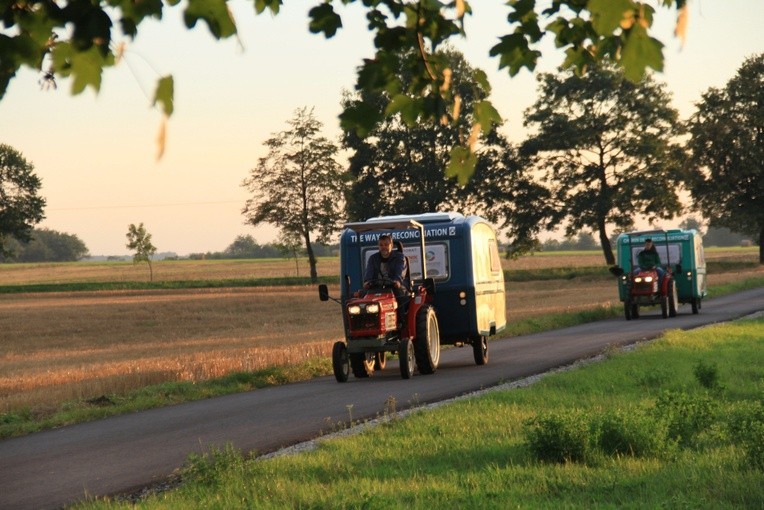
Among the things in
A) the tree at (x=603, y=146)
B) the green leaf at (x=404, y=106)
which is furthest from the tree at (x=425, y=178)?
the green leaf at (x=404, y=106)

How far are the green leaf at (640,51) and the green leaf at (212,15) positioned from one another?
49.2 inches

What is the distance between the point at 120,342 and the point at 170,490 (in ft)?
110

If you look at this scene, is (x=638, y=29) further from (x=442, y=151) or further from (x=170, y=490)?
(x=442, y=151)

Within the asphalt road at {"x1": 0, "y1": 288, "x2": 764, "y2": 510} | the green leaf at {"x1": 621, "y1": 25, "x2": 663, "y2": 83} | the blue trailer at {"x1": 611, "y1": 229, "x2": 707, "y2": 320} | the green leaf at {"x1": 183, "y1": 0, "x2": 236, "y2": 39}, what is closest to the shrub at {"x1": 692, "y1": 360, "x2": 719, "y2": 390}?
the asphalt road at {"x1": 0, "y1": 288, "x2": 764, "y2": 510}

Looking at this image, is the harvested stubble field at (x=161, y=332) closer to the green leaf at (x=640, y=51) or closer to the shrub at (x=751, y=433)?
the shrub at (x=751, y=433)

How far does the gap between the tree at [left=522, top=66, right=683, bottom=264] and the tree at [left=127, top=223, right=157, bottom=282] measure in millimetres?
46759

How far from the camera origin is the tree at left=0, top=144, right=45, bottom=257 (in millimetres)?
83812

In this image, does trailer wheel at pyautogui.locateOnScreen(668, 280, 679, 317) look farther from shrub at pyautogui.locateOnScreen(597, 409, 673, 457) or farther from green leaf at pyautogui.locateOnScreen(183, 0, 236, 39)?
green leaf at pyautogui.locateOnScreen(183, 0, 236, 39)

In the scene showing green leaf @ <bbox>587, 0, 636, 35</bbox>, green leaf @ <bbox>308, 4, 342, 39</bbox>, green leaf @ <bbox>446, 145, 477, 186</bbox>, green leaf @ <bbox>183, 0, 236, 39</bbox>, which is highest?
green leaf @ <bbox>308, 4, 342, 39</bbox>

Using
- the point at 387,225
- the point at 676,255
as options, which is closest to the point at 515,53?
the point at 387,225

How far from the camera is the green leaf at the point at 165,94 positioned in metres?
3.55

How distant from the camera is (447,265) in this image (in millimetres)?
20984

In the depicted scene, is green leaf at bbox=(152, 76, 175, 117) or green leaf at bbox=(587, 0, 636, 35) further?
green leaf at bbox=(587, 0, 636, 35)

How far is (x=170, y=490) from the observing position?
8.93 meters
